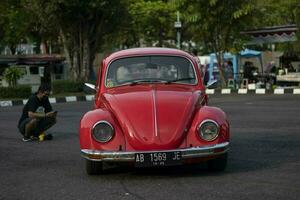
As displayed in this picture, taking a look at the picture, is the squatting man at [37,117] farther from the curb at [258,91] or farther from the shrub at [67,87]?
the shrub at [67,87]

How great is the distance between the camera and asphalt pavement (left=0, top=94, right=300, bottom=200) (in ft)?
24.4

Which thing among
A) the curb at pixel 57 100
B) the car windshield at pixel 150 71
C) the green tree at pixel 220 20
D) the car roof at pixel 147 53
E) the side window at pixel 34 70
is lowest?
the curb at pixel 57 100

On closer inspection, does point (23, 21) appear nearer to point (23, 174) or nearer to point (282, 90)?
point (282, 90)

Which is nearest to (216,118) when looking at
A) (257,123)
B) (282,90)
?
(257,123)

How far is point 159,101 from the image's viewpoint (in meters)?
8.59

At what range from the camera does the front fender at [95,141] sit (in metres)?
8.30

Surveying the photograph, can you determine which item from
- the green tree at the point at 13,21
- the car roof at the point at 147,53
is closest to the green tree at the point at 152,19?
the green tree at the point at 13,21

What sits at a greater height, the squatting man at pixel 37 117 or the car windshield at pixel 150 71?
the car windshield at pixel 150 71

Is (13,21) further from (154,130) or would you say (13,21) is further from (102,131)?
(154,130)

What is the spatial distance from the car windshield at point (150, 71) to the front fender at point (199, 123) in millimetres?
1267

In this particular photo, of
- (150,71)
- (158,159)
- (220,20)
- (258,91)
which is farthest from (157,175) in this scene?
(220,20)

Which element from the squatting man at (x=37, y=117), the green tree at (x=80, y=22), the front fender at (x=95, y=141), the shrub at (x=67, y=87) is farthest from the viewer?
the shrub at (x=67, y=87)

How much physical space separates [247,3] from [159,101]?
2523cm

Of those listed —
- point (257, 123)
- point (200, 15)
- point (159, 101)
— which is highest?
point (200, 15)
